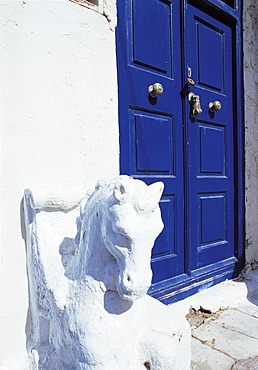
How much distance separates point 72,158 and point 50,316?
2.13 feet

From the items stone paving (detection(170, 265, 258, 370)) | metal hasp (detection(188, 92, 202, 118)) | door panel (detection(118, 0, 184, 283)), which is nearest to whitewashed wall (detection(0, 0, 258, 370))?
door panel (detection(118, 0, 184, 283))

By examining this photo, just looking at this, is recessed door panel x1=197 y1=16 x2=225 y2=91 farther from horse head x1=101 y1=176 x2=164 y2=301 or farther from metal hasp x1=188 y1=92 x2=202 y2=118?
horse head x1=101 y1=176 x2=164 y2=301

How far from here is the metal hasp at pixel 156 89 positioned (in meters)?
1.93

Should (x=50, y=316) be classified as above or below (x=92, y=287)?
below

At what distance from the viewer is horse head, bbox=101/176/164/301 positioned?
2.59ft

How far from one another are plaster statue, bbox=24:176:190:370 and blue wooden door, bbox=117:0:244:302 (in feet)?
2.91

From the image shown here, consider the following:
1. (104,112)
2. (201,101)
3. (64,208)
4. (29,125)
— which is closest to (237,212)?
(201,101)

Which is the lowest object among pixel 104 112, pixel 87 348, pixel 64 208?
pixel 87 348

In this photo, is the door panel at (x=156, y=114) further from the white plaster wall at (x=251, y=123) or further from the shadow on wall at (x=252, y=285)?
the white plaster wall at (x=251, y=123)

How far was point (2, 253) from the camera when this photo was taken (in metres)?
1.13

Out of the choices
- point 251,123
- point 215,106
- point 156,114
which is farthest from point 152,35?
point 251,123

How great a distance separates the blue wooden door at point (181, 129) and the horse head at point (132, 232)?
101 centimetres

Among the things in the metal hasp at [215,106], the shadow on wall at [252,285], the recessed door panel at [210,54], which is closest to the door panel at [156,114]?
the recessed door panel at [210,54]

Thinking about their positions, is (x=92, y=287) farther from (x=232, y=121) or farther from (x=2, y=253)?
(x=232, y=121)
